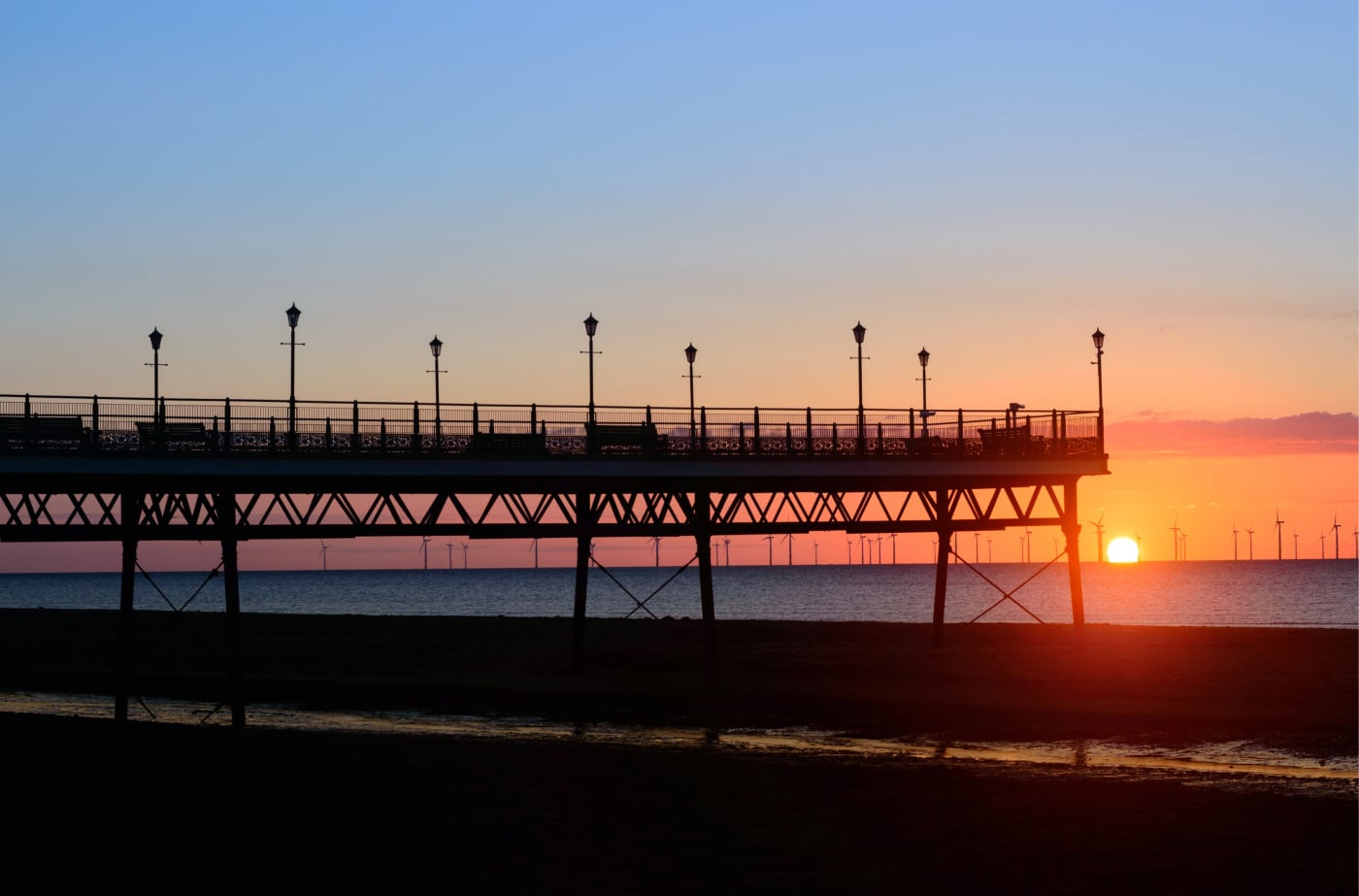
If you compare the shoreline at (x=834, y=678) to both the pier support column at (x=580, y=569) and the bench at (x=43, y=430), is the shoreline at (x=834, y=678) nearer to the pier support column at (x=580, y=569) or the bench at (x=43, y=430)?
the pier support column at (x=580, y=569)

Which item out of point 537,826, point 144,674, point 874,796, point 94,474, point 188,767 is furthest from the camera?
Answer: point 144,674

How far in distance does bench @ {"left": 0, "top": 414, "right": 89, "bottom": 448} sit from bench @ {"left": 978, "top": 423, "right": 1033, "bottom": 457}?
87.3 feet

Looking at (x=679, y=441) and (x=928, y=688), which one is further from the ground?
(x=679, y=441)

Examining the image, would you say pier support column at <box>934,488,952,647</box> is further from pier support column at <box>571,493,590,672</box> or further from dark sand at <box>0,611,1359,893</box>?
pier support column at <box>571,493,590,672</box>

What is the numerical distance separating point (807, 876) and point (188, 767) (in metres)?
11.2

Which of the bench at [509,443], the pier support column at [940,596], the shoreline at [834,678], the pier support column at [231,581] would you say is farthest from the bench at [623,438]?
the pier support column at [940,596]

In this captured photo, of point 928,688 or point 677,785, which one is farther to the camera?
point 928,688

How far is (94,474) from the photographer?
36.5 metres

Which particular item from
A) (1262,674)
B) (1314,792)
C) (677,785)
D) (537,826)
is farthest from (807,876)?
(1262,674)

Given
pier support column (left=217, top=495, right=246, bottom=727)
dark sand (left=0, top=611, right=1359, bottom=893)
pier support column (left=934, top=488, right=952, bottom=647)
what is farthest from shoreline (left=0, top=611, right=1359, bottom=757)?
pier support column (left=217, top=495, right=246, bottom=727)

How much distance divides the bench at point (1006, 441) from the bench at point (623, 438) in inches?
448

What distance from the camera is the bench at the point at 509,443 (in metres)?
40.7

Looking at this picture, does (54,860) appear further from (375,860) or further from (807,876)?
(807,876)

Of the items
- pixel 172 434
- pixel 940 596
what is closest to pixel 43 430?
pixel 172 434
